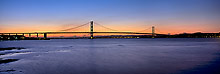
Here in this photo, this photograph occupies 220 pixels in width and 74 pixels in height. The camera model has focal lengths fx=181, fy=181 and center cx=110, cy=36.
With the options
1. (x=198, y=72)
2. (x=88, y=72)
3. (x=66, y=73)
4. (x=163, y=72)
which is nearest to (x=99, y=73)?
(x=88, y=72)

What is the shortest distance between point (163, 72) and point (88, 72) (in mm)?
2972

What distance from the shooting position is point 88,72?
7273 millimetres

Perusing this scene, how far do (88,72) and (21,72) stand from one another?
2606 millimetres

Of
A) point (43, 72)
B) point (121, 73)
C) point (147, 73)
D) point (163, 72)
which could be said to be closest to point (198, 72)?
point (163, 72)

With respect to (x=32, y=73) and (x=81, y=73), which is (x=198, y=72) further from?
(x=32, y=73)

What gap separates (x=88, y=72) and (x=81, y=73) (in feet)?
1.01

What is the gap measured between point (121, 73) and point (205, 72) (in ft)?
10.8

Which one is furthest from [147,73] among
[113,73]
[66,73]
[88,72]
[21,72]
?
[21,72]

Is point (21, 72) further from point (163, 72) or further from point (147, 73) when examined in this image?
point (163, 72)

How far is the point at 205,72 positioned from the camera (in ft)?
23.2

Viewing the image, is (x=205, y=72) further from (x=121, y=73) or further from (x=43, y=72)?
(x=43, y=72)

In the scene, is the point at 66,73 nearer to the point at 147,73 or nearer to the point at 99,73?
the point at 99,73

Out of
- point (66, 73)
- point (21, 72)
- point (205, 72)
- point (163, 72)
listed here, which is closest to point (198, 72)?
point (205, 72)

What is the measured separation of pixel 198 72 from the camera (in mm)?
7090
